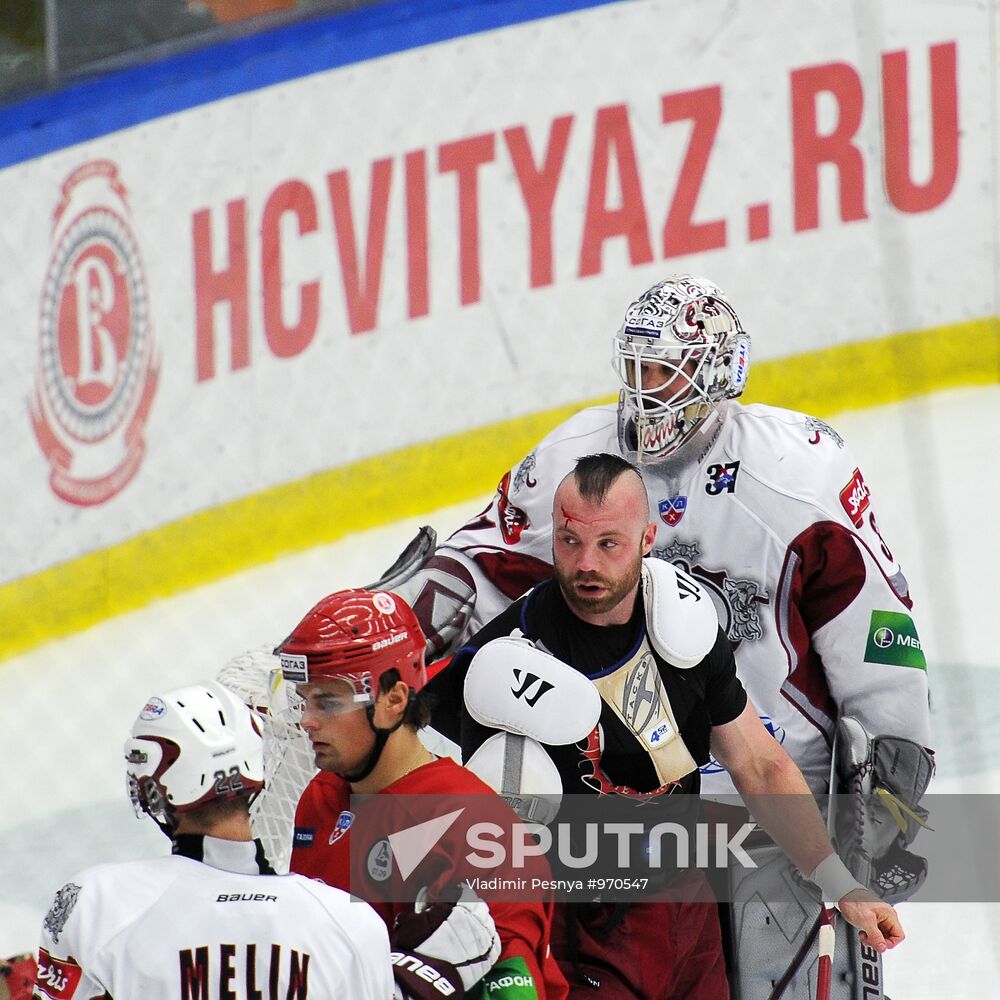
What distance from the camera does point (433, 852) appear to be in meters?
2.07

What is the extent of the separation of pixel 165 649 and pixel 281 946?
2.76m

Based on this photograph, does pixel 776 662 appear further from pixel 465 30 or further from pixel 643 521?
pixel 465 30

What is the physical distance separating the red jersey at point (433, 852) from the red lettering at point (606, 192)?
9.57ft

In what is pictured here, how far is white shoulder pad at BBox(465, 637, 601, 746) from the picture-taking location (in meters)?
2.27

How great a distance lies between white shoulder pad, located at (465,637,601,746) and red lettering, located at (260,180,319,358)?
2661 millimetres

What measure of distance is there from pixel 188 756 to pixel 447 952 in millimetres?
343

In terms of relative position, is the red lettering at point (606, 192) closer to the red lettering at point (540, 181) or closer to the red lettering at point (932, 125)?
the red lettering at point (540, 181)

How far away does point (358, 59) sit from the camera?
16.0ft

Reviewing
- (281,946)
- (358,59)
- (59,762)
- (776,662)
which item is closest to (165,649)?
(59,762)

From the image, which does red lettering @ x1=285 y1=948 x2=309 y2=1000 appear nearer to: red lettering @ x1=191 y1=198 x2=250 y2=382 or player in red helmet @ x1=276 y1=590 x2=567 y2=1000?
player in red helmet @ x1=276 y1=590 x2=567 y2=1000

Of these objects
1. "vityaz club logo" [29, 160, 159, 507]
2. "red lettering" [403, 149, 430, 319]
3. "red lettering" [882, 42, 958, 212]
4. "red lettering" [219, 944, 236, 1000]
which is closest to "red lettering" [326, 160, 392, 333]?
"red lettering" [403, 149, 430, 319]

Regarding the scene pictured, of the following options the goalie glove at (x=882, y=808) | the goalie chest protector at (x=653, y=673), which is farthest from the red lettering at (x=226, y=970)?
the goalie glove at (x=882, y=808)

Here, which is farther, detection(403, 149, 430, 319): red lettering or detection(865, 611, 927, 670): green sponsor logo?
detection(403, 149, 430, 319): red lettering

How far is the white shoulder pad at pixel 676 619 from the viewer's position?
2418 mm
